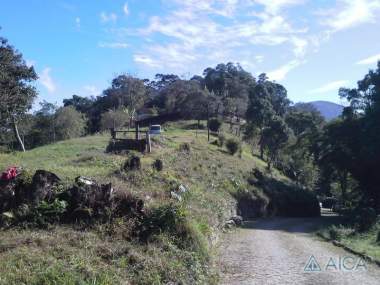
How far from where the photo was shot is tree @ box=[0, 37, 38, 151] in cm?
3338

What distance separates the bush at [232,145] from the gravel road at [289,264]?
31.5 metres

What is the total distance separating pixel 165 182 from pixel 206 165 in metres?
18.5

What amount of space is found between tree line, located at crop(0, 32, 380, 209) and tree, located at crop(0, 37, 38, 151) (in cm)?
6

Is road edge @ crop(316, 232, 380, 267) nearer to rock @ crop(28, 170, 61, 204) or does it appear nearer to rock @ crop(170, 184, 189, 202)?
rock @ crop(170, 184, 189, 202)

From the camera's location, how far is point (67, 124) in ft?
230

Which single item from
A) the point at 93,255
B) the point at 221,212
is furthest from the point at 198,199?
the point at 93,255

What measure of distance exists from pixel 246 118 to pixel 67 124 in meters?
28.1

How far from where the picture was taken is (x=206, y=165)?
127 ft

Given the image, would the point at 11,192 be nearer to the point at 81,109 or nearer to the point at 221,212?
the point at 221,212

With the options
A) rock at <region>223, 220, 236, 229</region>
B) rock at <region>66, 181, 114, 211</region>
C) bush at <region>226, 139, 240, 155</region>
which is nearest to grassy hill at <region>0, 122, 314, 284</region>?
rock at <region>66, 181, 114, 211</region>

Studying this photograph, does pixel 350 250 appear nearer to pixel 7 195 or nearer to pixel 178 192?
pixel 178 192

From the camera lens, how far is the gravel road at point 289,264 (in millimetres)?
13344

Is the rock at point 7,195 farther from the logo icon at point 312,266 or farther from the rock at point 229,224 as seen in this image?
the rock at point 229,224

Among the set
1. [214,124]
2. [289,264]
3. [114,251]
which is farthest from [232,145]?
[114,251]
